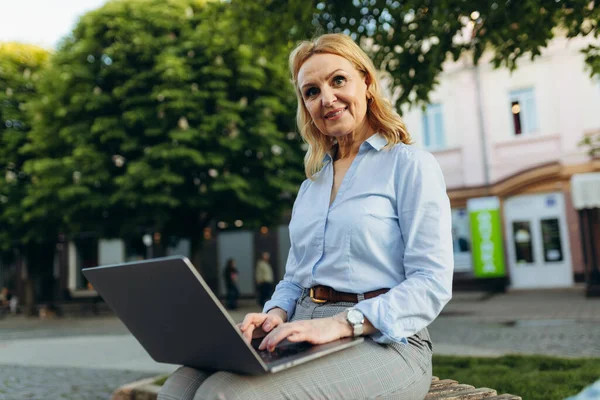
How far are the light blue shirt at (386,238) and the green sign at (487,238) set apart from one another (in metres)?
17.7

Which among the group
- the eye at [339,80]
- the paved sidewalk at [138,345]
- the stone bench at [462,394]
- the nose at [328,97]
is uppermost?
the eye at [339,80]

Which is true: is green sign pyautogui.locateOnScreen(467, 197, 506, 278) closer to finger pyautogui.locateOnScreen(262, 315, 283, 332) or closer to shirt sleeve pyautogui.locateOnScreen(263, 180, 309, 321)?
shirt sleeve pyautogui.locateOnScreen(263, 180, 309, 321)

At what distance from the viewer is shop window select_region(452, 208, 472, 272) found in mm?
19781

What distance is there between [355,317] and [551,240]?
61.1 feet

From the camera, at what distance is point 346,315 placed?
1.79 metres

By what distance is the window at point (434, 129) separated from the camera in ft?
68.1

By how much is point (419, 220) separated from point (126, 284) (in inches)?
37.8

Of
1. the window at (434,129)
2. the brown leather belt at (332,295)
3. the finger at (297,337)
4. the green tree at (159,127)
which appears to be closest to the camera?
the finger at (297,337)

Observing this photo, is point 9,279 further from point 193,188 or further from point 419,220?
point 419,220

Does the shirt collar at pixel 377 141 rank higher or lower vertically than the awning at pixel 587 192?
lower

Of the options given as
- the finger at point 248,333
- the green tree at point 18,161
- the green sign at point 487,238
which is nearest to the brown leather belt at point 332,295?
the finger at point 248,333

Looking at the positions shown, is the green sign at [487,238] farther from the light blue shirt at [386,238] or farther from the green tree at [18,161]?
the light blue shirt at [386,238]

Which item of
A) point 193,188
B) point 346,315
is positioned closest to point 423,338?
point 346,315

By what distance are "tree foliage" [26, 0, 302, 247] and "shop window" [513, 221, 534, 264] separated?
813 centimetres
